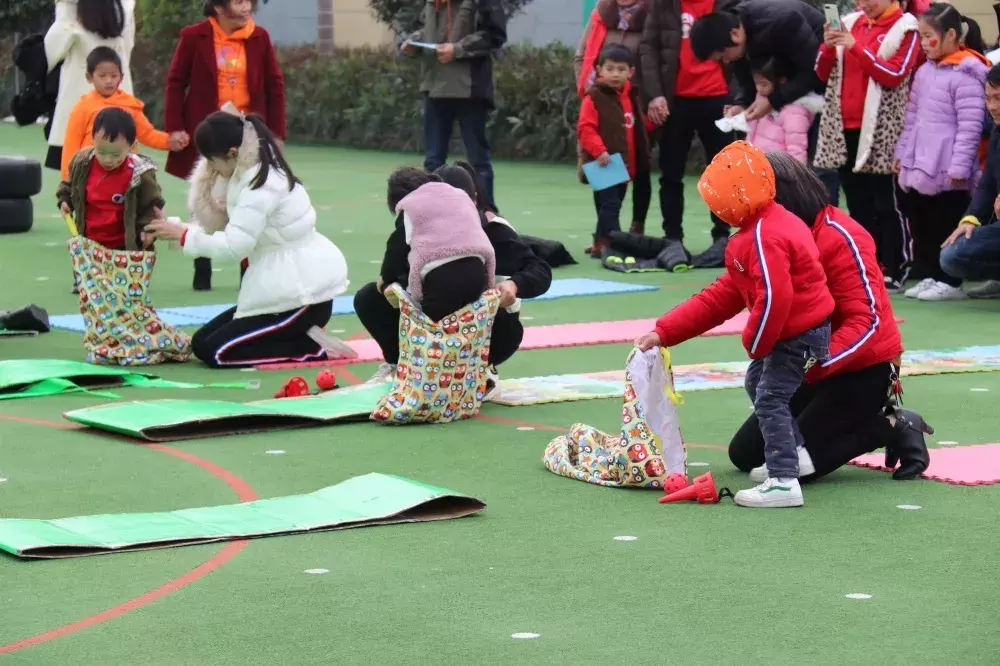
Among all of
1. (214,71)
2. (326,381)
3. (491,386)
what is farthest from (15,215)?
(491,386)

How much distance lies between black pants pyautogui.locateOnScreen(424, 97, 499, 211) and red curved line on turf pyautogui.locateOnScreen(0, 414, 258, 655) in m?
6.55

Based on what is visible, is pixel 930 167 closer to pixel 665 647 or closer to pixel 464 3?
pixel 464 3

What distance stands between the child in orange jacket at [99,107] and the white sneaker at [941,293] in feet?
14.2

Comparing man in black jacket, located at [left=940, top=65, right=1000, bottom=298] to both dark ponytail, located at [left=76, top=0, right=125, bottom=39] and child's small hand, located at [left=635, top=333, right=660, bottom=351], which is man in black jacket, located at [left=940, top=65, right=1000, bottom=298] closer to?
child's small hand, located at [left=635, top=333, right=660, bottom=351]

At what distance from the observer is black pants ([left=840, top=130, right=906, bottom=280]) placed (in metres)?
9.97

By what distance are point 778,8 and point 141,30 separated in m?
17.9

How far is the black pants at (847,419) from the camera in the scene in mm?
5293

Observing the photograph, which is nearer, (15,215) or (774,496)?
(774,496)

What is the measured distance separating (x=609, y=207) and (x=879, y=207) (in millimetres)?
1929

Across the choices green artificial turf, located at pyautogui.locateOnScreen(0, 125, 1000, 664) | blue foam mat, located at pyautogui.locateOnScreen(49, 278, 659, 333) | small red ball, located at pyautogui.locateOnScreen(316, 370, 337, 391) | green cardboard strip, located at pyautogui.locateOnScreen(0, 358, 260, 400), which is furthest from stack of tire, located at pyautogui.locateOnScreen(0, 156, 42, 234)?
small red ball, located at pyautogui.locateOnScreen(316, 370, 337, 391)

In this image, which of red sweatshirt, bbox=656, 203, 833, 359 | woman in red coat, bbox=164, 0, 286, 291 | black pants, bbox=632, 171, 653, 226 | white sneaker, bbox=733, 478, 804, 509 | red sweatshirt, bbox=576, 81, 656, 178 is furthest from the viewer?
black pants, bbox=632, 171, 653, 226

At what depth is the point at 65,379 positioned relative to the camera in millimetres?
6969

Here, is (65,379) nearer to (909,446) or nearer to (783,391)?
(783,391)

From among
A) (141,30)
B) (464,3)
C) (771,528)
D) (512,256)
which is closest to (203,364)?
(512,256)
